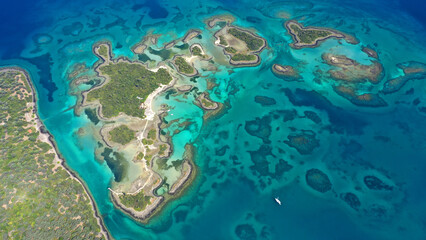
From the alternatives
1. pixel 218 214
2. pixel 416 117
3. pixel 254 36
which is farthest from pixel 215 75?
pixel 416 117

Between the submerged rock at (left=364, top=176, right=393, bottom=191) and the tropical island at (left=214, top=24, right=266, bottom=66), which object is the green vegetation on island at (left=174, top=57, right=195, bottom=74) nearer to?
the tropical island at (left=214, top=24, right=266, bottom=66)

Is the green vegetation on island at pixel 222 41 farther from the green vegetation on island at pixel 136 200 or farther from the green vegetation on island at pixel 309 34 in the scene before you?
the green vegetation on island at pixel 136 200

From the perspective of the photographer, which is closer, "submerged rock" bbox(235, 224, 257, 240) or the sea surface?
"submerged rock" bbox(235, 224, 257, 240)

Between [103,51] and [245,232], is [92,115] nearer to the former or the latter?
[103,51]

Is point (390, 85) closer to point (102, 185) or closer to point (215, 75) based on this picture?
point (215, 75)

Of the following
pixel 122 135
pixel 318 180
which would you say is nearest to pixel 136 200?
pixel 122 135

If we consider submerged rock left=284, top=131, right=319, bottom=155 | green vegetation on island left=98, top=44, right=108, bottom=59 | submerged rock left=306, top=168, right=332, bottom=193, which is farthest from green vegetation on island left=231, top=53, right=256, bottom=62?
green vegetation on island left=98, top=44, right=108, bottom=59

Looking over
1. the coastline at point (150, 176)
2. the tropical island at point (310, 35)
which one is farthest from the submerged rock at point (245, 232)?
the tropical island at point (310, 35)
